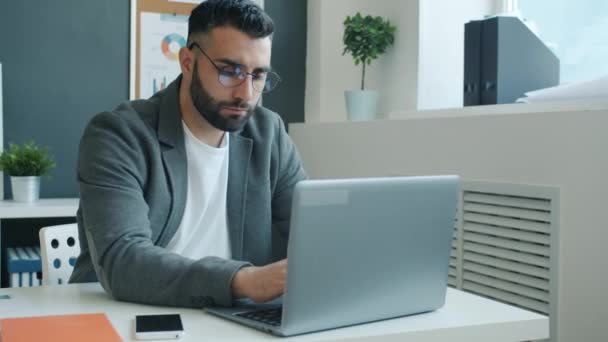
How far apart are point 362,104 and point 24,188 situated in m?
1.41

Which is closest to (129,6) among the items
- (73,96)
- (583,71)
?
(73,96)

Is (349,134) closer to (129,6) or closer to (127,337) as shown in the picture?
(129,6)

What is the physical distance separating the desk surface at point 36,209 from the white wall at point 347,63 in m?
1.25

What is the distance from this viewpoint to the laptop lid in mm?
1039

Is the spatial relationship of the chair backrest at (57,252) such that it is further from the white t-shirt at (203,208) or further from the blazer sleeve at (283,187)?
the blazer sleeve at (283,187)

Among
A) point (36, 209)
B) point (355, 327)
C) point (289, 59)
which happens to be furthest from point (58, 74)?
point (355, 327)

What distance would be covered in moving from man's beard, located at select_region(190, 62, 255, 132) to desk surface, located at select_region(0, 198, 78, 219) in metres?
1.46

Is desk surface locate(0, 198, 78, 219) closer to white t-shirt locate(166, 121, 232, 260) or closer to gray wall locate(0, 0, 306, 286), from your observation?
gray wall locate(0, 0, 306, 286)

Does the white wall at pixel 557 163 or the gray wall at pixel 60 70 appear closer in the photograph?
the white wall at pixel 557 163

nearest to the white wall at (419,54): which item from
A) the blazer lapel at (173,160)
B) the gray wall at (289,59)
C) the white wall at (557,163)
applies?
the gray wall at (289,59)

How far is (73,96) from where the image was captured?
3.29 metres

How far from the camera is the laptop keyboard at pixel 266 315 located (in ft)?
3.68

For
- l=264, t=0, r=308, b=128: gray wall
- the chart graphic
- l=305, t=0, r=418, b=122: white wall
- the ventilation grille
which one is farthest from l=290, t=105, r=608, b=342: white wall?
the chart graphic

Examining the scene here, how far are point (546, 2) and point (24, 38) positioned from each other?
83.7 inches
